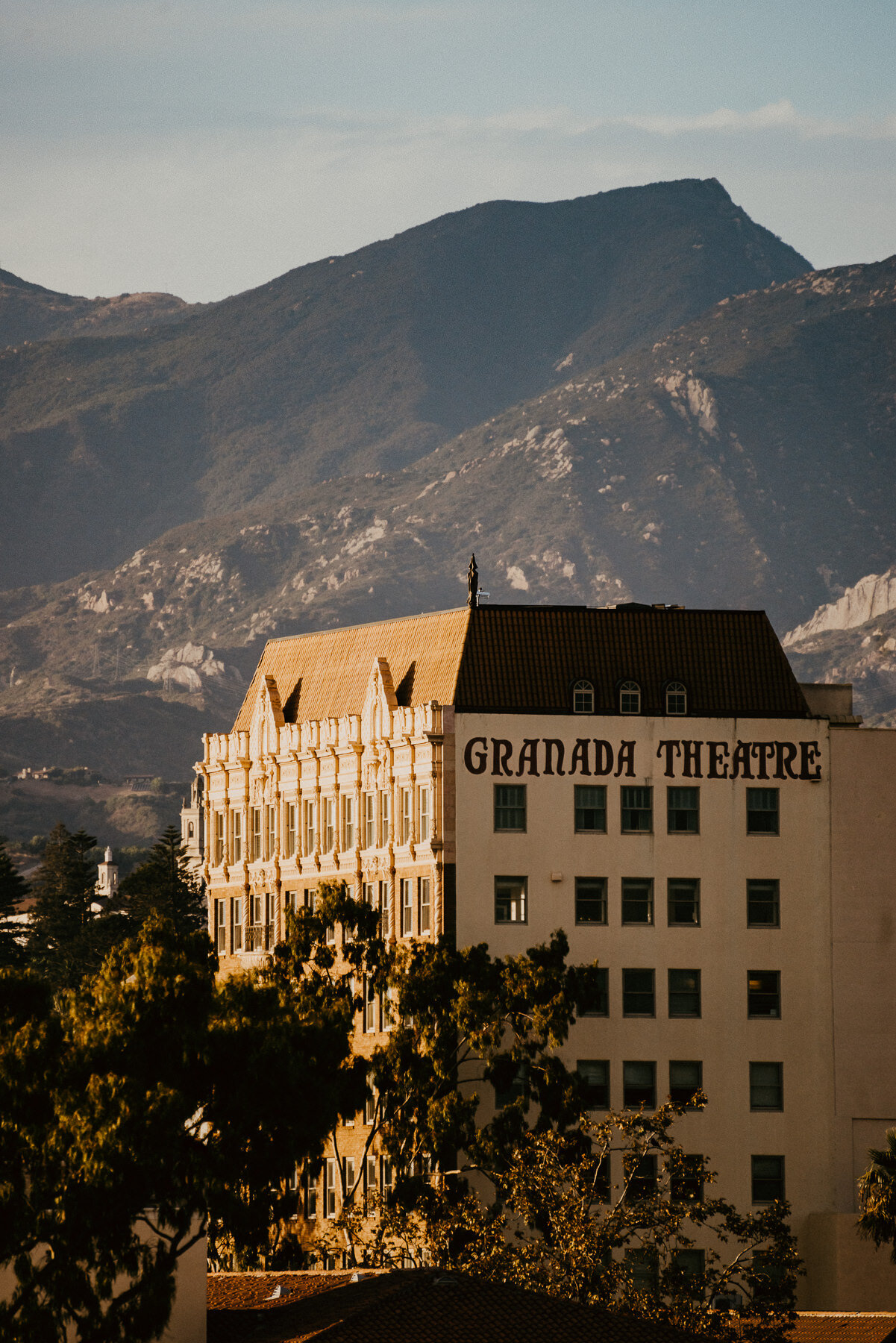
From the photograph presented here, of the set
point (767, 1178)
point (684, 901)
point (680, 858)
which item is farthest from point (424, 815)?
point (767, 1178)

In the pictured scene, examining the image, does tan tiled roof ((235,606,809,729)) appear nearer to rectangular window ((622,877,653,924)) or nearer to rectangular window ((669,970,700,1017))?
rectangular window ((622,877,653,924))

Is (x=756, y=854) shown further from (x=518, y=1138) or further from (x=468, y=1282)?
(x=468, y=1282)

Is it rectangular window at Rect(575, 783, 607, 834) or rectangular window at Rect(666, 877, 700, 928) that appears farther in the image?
rectangular window at Rect(575, 783, 607, 834)

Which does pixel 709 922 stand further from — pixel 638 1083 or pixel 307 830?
pixel 307 830

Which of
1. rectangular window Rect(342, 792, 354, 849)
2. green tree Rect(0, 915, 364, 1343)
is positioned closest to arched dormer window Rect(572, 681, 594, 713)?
rectangular window Rect(342, 792, 354, 849)

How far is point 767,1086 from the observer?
416ft

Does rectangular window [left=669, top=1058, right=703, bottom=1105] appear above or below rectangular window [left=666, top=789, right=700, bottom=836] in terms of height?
below

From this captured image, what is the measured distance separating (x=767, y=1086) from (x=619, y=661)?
67.1 ft

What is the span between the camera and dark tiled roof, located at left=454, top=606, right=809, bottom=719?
130 meters

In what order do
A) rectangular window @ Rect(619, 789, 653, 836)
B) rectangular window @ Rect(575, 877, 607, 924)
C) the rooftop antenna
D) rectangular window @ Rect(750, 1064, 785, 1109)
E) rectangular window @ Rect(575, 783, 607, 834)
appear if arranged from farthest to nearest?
the rooftop antenna → rectangular window @ Rect(619, 789, 653, 836) → rectangular window @ Rect(575, 783, 607, 834) → rectangular window @ Rect(575, 877, 607, 924) → rectangular window @ Rect(750, 1064, 785, 1109)

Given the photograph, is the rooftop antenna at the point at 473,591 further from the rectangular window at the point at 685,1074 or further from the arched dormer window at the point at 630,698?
the rectangular window at the point at 685,1074

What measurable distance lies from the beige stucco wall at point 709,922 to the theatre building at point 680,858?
0.31 ft

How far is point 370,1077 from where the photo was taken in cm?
11981

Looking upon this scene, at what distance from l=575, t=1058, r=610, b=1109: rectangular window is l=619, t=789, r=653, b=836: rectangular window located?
1054cm
